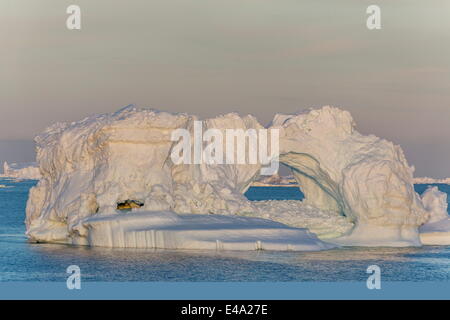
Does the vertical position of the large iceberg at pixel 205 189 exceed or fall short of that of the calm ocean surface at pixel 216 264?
it exceeds it

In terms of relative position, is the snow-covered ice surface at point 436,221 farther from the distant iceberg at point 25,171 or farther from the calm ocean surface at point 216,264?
the distant iceberg at point 25,171

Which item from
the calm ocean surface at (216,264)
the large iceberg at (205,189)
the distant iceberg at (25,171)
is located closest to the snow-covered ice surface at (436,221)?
the large iceberg at (205,189)

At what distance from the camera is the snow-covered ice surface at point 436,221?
4269 cm

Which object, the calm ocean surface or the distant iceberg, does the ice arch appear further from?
the distant iceberg

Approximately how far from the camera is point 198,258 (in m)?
35.5

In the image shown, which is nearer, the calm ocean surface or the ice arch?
the calm ocean surface

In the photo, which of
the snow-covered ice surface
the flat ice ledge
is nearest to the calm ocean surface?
the flat ice ledge

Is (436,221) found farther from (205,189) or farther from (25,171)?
(25,171)

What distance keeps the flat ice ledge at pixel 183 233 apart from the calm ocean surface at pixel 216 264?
1.41 ft

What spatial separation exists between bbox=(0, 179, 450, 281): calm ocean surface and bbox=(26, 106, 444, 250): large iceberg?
88cm

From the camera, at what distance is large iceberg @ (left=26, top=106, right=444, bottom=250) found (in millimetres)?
37562

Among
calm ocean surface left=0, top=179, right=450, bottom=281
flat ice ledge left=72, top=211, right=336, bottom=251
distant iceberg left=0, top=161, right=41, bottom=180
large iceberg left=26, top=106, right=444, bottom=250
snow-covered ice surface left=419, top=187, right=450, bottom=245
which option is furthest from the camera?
distant iceberg left=0, top=161, right=41, bottom=180

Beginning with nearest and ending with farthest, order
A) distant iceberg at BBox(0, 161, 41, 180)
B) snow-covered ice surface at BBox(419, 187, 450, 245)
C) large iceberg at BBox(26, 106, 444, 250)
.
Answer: large iceberg at BBox(26, 106, 444, 250)
snow-covered ice surface at BBox(419, 187, 450, 245)
distant iceberg at BBox(0, 161, 41, 180)

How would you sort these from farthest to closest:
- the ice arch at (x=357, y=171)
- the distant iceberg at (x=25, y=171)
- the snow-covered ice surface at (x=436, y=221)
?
the distant iceberg at (x=25, y=171) → the snow-covered ice surface at (x=436, y=221) → the ice arch at (x=357, y=171)
